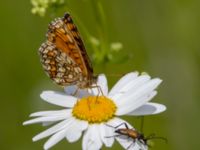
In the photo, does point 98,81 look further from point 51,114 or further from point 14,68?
point 14,68

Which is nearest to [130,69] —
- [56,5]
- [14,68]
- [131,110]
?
[14,68]

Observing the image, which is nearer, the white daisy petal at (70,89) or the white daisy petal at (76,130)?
the white daisy petal at (76,130)

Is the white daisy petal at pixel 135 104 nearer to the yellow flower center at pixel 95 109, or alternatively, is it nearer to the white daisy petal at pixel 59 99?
the yellow flower center at pixel 95 109

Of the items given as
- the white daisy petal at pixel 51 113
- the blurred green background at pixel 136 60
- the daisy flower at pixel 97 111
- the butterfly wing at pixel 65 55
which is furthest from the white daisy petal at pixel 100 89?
the blurred green background at pixel 136 60

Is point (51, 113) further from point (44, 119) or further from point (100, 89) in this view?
point (100, 89)

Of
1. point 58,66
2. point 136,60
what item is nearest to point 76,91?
point 58,66

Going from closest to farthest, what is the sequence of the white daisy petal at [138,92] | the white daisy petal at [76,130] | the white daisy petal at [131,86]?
the white daisy petal at [76,130] → the white daisy petal at [138,92] → the white daisy petal at [131,86]
